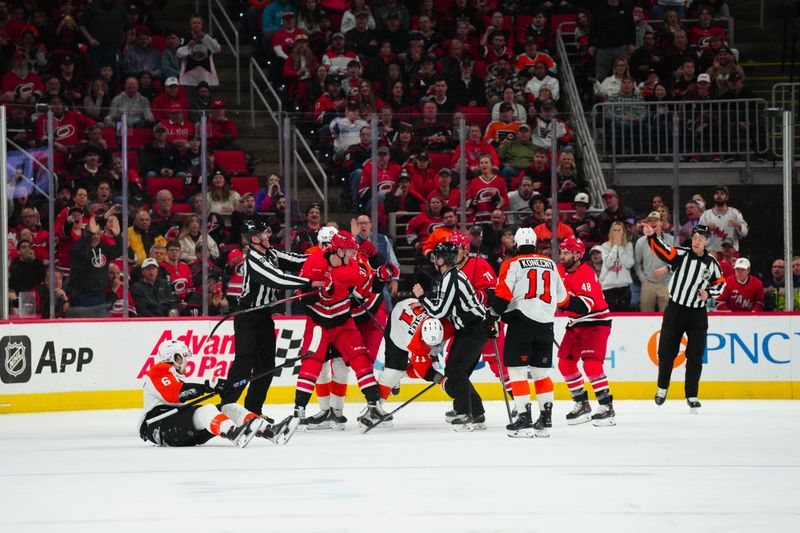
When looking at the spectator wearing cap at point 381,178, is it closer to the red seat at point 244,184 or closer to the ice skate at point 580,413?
the red seat at point 244,184

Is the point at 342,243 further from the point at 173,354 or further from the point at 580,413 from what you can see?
the point at 580,413

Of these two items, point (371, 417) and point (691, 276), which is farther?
point (691, 276)

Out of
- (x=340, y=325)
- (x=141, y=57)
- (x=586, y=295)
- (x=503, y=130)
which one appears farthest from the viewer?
(x=141, y=57)

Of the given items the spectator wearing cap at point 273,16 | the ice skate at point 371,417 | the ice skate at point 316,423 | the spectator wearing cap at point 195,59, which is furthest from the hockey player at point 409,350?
the spectator wearing cap at point 273,16

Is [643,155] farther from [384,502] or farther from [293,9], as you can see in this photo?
[384,502]

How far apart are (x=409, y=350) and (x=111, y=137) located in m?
3.85

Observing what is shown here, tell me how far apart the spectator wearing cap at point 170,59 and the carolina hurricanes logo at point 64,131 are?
11.5ft

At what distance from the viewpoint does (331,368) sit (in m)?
10.3

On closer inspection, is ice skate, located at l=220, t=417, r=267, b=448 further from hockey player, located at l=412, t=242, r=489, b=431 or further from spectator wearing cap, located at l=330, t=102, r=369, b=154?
spectator wearing cap, located at l=330, t=102, r=369, b=154

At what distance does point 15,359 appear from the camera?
37.9 ft

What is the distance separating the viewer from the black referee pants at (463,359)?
9.66m

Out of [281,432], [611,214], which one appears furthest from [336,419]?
[611,214]

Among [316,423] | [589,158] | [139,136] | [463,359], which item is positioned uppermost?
[139,136]

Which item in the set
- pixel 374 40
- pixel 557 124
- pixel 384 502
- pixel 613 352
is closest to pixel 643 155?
pixel 557 124
